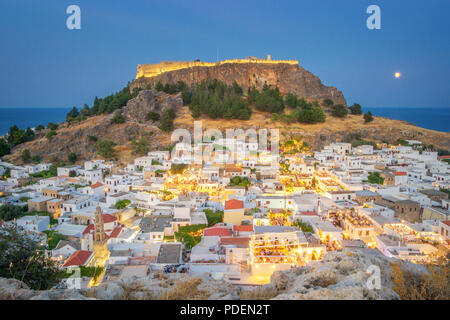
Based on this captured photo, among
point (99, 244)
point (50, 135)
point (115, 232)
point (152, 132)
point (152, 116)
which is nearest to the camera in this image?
point (99, 244)

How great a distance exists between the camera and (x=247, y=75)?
49500 mm

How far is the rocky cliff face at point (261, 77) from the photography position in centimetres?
4728

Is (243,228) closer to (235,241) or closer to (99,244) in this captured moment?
(235,241)

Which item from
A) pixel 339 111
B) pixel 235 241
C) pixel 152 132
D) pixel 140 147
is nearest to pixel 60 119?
pixel 152 132

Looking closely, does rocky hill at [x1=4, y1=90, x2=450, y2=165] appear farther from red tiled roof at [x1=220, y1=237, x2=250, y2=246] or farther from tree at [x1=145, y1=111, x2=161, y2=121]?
red tiled roof at [x1=220, y1=237, x2=250, y2=246]

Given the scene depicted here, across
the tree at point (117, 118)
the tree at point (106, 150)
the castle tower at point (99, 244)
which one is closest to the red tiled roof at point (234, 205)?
the castle tower at point (99, 244)

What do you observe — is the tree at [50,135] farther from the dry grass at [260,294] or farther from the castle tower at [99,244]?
the dry grass at [260,294]

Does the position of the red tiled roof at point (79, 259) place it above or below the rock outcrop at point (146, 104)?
below

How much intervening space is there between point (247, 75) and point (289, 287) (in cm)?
4853

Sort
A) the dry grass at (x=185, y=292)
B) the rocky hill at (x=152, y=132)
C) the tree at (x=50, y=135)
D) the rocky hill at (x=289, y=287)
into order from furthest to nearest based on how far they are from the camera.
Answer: the tree at (x=50, y=135) < the rocky hill at (x=152, y=132) < the dry grass at (x=185, y=292) < the rocky hill at (x=289, y=287)

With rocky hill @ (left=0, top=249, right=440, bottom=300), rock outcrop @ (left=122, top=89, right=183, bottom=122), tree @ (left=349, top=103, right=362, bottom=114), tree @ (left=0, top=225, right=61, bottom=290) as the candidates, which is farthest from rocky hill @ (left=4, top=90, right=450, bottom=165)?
rocky hill @ (left=0, top=249, right=440, bottom=300)

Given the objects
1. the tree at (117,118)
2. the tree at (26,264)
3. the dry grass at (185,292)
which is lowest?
the tree at (26,264)

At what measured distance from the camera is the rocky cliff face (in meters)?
47.3

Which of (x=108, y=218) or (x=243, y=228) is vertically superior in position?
(x=108, y=218)
